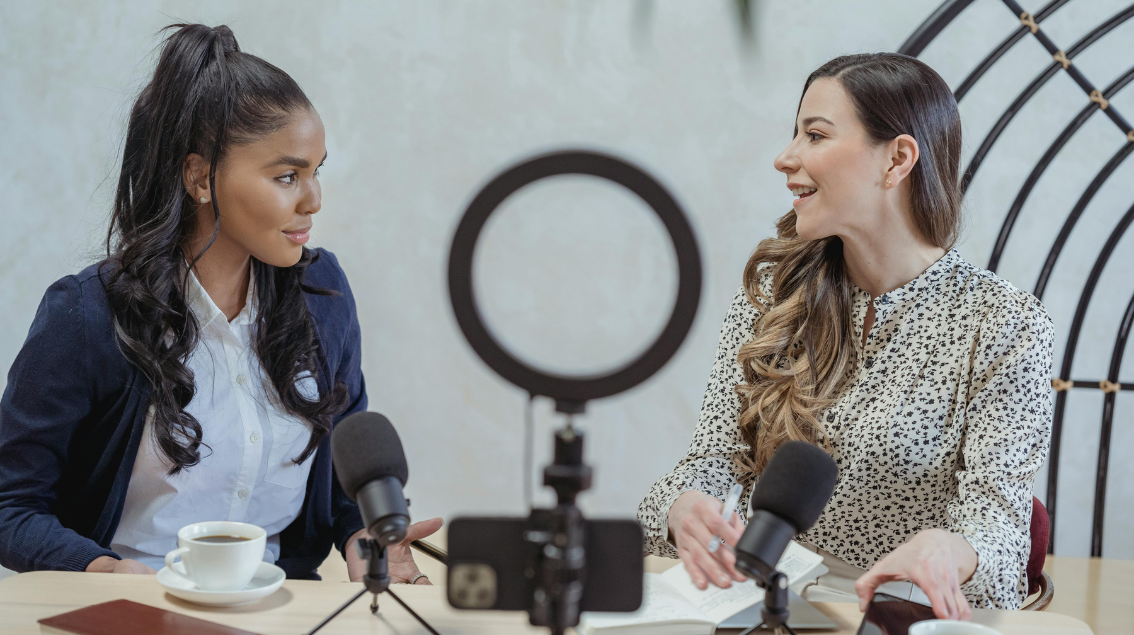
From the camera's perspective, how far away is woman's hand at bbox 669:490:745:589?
0.92 metres

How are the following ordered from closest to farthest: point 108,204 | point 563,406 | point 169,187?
point 563,406 < point 169,187 < point 108,204

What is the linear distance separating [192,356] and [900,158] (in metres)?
1.05

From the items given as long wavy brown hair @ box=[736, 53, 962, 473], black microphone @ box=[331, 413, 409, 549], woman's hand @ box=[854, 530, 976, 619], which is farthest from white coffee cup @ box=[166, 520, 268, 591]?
long wavy brown hair @ box=[736, 53, 962, 473]

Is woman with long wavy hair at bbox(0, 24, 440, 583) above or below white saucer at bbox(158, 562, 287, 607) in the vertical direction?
above

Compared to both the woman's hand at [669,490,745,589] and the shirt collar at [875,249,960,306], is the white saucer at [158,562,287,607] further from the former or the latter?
the shirt collar at [875,249,960,306]

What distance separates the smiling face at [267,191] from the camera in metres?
1.21

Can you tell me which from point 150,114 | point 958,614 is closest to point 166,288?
point 150,114

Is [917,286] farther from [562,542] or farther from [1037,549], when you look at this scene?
[562,542]

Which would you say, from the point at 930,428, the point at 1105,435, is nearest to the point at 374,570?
the point at 930,428

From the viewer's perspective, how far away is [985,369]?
3.93 feet

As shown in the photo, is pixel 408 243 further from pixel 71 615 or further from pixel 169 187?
pixel 71 615

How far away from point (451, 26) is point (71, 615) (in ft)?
6.35

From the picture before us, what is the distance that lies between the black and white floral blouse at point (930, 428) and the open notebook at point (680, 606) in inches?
9.5

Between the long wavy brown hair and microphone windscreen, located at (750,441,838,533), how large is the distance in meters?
0.56
